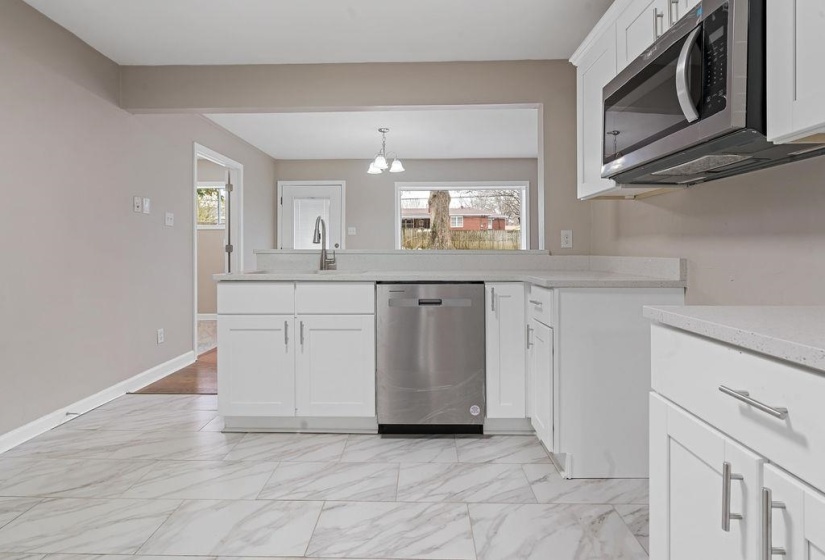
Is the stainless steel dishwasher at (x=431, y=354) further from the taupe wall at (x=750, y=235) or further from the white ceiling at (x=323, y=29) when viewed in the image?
the white ceiling at (x=323, y=29)

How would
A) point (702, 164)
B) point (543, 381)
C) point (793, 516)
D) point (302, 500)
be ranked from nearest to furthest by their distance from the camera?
point (793, 516) < point (702, 164) < point (302, 500) < point (543, 381)

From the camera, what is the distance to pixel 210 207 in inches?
280

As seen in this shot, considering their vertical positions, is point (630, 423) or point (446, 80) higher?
point (446, 80)

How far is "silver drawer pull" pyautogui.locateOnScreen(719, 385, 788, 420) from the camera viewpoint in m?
→ 0.74

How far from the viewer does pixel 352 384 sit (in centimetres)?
263

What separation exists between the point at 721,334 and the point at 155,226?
398 centimetres

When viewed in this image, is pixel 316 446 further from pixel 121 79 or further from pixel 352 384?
pixel 121 79

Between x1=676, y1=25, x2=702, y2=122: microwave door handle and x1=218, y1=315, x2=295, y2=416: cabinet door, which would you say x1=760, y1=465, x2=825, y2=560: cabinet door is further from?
x1=218, y1=315, x2=295, y2=416: cabinet door

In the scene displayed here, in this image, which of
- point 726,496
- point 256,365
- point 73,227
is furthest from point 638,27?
point 73,227

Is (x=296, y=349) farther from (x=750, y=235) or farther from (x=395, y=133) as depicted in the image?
(x=395, y=133)

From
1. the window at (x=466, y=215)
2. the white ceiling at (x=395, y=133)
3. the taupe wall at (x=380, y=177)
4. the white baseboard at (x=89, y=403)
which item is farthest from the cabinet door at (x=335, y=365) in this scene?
the window at (x=466, y=215)

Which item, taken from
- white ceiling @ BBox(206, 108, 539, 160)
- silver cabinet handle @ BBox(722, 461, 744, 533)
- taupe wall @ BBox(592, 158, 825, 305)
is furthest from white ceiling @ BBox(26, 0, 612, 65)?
silver cabinet handle @ BBox(722, 461, 744, 533)

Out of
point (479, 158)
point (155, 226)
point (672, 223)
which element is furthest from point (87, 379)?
point (479, 158)

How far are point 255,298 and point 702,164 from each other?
2146 mm
